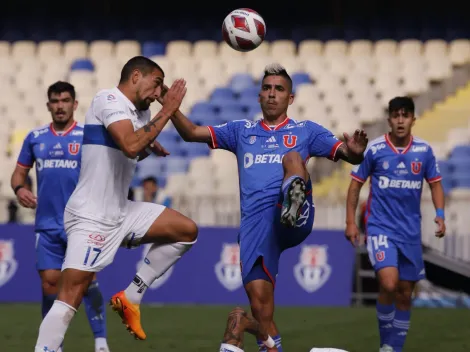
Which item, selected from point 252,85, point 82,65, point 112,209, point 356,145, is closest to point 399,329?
point 356,145

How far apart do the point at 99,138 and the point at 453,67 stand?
55.0 feet

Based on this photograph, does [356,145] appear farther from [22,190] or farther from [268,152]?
[22,190]

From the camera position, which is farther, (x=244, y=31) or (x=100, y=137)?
(x=244, y=31)

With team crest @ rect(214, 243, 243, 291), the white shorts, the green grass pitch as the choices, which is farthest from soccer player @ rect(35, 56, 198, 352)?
team crest @ rect(214, 243, 243, 291)

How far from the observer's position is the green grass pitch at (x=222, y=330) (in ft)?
33.6

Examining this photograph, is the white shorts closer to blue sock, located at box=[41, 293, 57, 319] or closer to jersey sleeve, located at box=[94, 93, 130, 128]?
jersey sleeve, located at box=[94, 93, 130, 128]

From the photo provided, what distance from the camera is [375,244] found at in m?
9.75

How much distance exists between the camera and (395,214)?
32.1 feet

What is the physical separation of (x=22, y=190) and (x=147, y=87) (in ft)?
8.03

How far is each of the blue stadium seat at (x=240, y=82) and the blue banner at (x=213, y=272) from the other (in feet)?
24.8

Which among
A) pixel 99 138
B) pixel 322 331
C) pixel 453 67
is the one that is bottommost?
pixel 322 331

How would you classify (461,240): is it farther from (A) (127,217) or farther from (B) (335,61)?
(A) (127,217)

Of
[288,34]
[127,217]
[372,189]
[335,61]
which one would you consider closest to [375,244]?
[372,189]

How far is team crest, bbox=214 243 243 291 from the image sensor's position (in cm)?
1540
